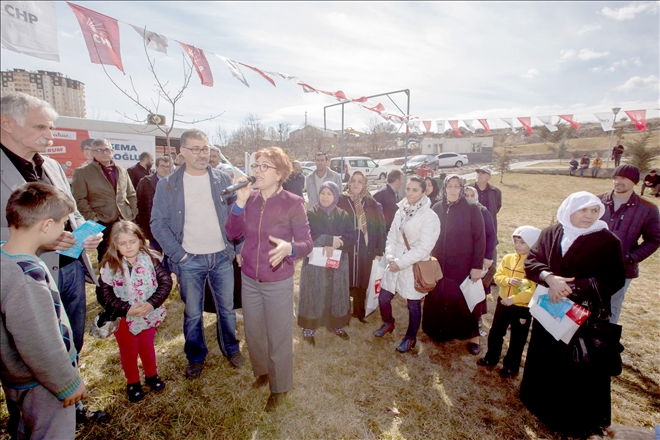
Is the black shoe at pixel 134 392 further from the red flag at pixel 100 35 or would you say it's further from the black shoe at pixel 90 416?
the red flag at pixel 100 35

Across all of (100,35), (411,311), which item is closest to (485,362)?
(411,311)

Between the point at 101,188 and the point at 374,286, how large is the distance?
374cm

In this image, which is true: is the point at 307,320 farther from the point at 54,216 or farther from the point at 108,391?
the point at 54,216

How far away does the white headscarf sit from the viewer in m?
2.17

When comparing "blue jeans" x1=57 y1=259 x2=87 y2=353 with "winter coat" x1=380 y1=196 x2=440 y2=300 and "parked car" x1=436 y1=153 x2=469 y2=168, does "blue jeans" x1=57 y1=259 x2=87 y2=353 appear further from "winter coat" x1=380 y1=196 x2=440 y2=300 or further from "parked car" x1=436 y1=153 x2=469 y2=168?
"parked car" x1=436 y1=153 x2=469 y2=168

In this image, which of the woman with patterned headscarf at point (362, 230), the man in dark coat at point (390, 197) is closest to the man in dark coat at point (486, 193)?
the man in dark coat at point (390, 197)

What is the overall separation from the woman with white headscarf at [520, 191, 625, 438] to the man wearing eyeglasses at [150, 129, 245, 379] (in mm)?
2712

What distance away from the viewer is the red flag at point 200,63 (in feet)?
16.5

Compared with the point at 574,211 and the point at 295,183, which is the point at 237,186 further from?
the point at 295,183

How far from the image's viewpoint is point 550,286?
2305mm

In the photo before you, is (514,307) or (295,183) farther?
(295,183)

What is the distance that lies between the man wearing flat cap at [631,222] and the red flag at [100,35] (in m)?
6.34

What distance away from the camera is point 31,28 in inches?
101

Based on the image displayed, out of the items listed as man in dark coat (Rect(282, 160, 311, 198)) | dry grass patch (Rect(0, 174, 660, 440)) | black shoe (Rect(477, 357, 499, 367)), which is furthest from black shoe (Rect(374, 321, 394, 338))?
man in dark coat (Rect(282, 160, 311, 198))
